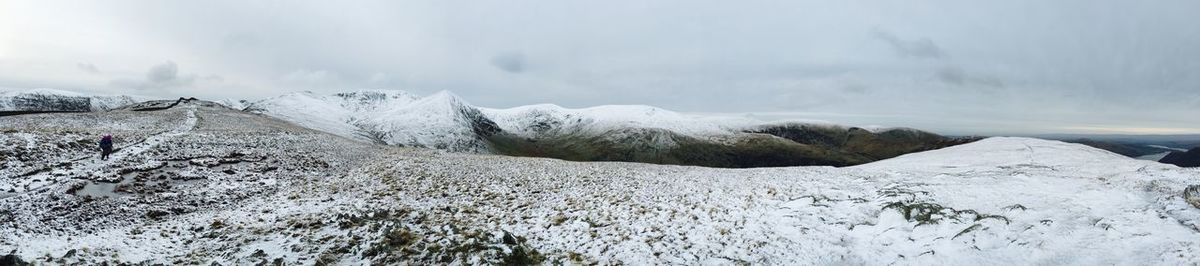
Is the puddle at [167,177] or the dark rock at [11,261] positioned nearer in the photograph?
the dark rock at [11,261]

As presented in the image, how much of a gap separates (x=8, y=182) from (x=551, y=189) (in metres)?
20.3

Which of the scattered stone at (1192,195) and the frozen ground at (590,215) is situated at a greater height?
the scattered stone at (1192,195)

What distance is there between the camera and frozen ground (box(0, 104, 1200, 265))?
12672mm

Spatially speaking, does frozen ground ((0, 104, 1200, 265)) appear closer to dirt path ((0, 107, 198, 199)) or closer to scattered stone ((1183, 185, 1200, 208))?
dirt path ((0, 107, 198, 199))

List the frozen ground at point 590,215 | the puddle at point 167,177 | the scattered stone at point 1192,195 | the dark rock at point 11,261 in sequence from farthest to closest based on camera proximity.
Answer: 1. the puddle at point 167,177
2. the scattered stone at point 1192,195
3. the frozen ground at point 590,215
4. the dark rock at point 11,261

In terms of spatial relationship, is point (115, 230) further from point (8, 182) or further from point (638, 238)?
point (638, 238)

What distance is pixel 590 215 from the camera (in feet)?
54.0

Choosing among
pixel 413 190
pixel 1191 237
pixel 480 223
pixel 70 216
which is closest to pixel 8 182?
pixel 70 216

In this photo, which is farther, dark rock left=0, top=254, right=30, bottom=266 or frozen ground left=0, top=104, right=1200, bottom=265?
frozen ground left=0, top=104, right=1200, bottom=265

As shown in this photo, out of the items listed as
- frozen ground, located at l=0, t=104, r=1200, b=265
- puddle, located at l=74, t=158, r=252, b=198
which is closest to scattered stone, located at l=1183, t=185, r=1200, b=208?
frozen ground, located at l=0, t=104, r=1200, b=265

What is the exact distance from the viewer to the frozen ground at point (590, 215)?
1267cm

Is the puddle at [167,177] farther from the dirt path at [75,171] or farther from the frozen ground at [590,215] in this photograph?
the dirt path at [75,171]

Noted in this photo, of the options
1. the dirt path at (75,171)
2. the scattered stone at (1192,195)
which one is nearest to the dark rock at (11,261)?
the dirt path at (75,171)

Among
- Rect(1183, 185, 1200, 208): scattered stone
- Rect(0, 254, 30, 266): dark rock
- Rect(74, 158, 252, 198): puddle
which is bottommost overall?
Rect(0, 254, 30, 266): dark rock
